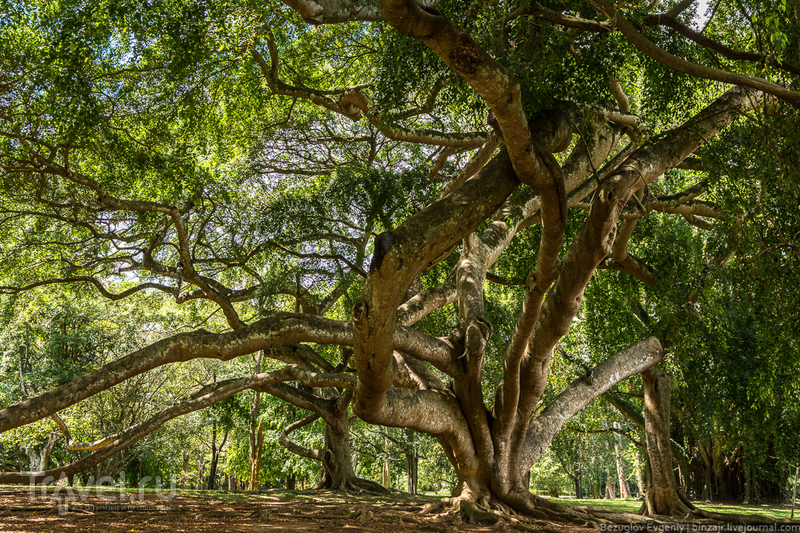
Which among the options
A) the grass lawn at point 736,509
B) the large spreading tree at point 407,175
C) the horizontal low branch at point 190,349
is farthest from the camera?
the grass lawn at point 736,509

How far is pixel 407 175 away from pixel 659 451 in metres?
7.27

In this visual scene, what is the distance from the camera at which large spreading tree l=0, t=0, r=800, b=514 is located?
5094mm

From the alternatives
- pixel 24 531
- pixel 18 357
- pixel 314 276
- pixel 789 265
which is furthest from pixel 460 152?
pixel 18 357

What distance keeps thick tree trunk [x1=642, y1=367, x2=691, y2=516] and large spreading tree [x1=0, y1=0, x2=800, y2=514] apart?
0.06 metres

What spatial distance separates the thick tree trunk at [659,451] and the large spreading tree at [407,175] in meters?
0.06

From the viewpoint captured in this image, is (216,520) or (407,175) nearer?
(216,520)

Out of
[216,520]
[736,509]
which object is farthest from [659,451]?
[216,520]

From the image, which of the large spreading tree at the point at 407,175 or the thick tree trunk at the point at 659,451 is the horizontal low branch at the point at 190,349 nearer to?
the large spreading tree at the point at 407,175

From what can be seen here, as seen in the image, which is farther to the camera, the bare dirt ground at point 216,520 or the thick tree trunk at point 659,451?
the thick tree trunk at point 659,451

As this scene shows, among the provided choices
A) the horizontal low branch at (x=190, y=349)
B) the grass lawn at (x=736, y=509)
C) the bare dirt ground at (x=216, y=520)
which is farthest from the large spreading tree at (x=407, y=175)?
the grass lawn at (x=736, y=509)

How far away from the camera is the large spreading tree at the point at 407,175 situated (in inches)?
201

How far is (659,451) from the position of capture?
985 centimetres

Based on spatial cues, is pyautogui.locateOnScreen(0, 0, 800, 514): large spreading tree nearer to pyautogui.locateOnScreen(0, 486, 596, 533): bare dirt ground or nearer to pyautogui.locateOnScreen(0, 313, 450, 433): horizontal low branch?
pyautogui.locateOnScreen(0, 313, 450, 433): horizontal low branch

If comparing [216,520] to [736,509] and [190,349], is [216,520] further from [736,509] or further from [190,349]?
[736,509]
